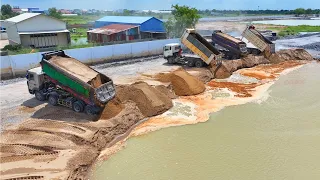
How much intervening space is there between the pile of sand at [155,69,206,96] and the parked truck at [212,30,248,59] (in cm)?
1009

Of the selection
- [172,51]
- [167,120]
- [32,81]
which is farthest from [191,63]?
[32,81]

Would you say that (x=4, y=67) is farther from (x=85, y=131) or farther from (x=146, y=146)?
(x=146, y=146)

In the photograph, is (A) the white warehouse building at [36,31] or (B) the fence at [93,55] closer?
(B) the fence at [93,55]

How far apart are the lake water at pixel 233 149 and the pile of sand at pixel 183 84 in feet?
10.7

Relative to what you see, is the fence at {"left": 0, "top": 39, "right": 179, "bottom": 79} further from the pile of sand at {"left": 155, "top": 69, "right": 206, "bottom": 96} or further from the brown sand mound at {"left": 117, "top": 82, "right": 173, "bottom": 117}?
the brown sand mound at {"left": 117, "top": 82, "right": 173, "bottom": 117}

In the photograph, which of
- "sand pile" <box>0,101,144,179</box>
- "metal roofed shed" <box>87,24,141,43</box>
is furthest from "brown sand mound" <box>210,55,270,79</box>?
"metal roofed shed" <box>87,24,141,43</box>

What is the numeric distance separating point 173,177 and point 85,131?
4851 millimetres

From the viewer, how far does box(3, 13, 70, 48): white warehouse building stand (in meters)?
33.6

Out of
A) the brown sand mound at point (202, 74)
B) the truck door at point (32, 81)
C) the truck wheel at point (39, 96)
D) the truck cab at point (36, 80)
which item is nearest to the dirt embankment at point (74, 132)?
the truck wheel at point (39, 96)

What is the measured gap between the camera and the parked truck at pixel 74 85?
14555mm

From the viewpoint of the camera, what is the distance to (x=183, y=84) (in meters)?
19.9

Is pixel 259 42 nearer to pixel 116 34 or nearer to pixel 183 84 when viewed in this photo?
pixel 183 84

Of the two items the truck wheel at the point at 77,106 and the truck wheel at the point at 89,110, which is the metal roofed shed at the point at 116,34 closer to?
the truck wheel at the point at 77,106

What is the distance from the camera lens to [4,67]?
2247 cm
